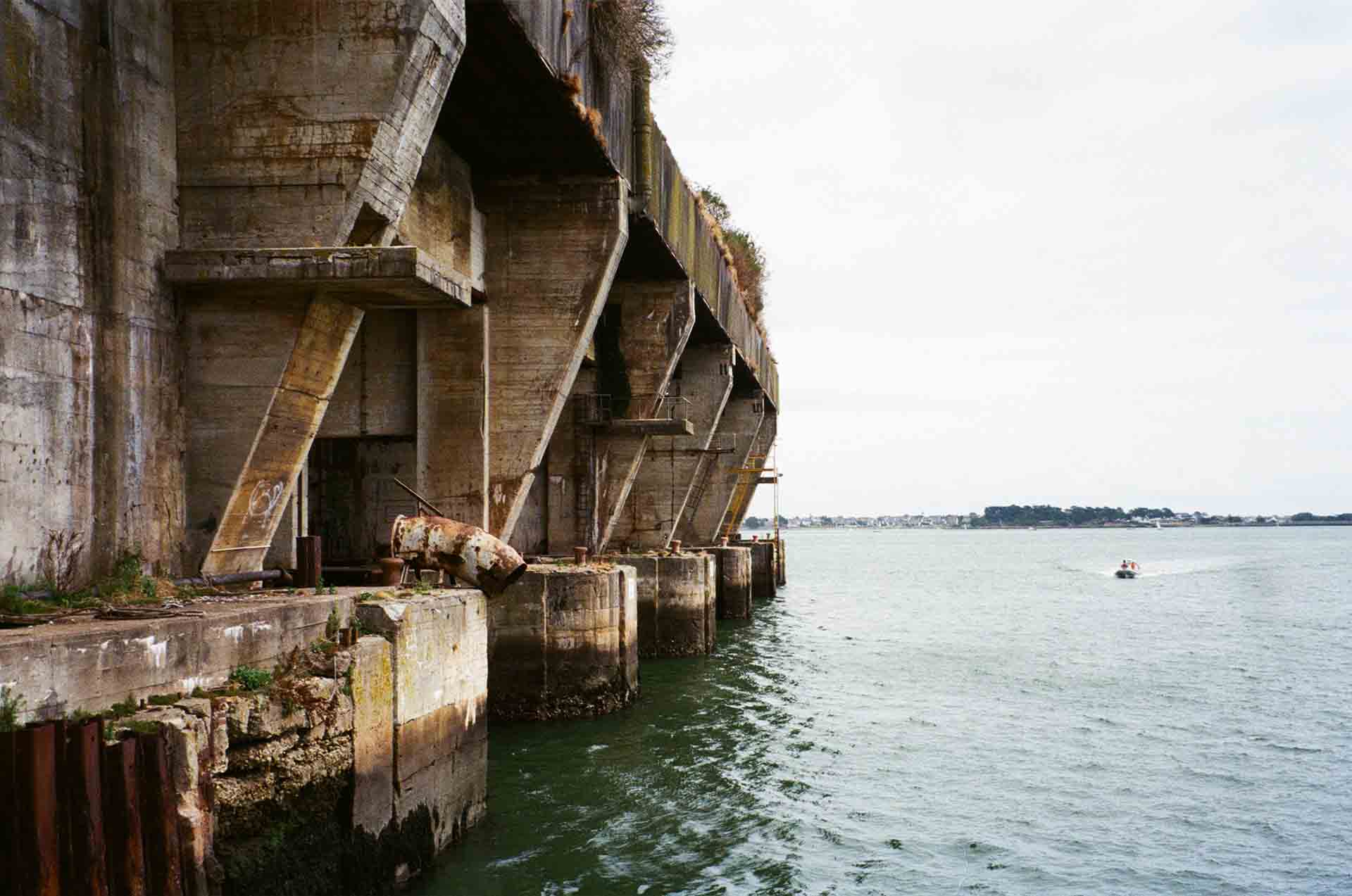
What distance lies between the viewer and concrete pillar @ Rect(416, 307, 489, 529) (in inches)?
698

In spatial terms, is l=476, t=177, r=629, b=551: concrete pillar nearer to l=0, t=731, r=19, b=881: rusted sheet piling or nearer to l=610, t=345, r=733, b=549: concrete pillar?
l=0, t=731, r=19, b=881: rusted sheet piling

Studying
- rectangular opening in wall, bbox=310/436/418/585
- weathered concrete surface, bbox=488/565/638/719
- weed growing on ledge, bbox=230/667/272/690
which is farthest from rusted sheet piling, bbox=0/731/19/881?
weathered concrete surface, bbox=488/565/638/719

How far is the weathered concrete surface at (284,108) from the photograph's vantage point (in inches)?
448

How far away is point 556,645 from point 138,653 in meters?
12.8

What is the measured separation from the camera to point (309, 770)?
29.2 feet

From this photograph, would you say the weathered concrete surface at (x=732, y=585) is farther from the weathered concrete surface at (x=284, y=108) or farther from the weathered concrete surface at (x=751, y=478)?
the weathered concrete surface at (x=284, y=108)

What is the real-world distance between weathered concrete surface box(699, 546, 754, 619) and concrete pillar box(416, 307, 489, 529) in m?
24.9

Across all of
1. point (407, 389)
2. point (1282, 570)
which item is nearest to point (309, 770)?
point (407, 389)

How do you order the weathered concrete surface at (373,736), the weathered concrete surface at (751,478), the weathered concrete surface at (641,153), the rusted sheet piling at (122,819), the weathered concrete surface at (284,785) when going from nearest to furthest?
the rusted sheet piling at (122,819), the weathered concrete surface at (284,785), the weathered concrete surface at (373,736), the weathered concrete surface at (641,153), the weathered concrete surface at (751,478)

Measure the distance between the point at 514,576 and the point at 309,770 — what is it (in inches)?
161

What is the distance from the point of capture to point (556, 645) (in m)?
20.0

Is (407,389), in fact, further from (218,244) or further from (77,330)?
(77,330)

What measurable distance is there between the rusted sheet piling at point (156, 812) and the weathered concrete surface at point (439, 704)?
3.53 meters

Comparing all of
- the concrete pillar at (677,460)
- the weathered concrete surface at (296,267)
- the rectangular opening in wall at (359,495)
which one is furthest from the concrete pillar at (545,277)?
the concrete pillar at (677,460)
